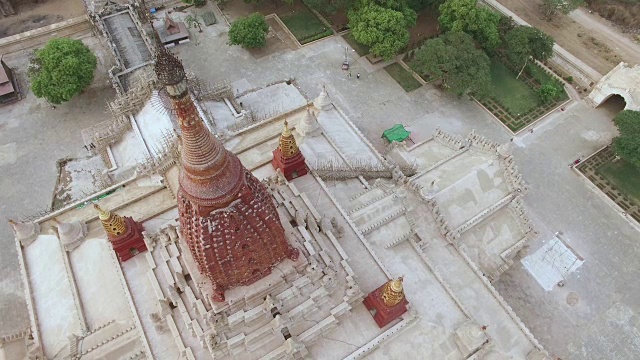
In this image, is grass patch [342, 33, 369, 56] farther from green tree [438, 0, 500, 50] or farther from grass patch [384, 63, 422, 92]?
green tree [438, 0, 500, 50]

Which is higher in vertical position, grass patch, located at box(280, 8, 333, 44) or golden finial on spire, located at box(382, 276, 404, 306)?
grass patch, located at box(280, 8, 333, 44)

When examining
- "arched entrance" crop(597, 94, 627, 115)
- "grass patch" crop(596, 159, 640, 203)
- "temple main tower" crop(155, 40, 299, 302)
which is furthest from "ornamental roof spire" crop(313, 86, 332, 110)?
"arched entrance" crop(597, 94, 627, 115)

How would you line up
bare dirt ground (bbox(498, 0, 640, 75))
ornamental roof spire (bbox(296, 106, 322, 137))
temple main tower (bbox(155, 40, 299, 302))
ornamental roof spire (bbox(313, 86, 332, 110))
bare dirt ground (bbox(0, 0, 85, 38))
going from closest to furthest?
temple main tower (bbox(155, 40, 299, 302)) → ornamental roof spire (bbox(296, 106, 322, 137)) → ornamental roof spire (bbox(313, 86, 332, 110)) → bare dirt ground (bbox(498, 0, 640, 75)) → bare dirt ground (bbox(0, 0, 85, 38))

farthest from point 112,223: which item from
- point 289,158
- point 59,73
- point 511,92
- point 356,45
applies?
point 511,92

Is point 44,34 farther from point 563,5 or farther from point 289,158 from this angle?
point 563,5

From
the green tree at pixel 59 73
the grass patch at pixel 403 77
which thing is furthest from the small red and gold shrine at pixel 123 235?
the grass patch at pixel 403 77

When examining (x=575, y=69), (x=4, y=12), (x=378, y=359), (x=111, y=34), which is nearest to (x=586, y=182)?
(x=575, y=69)
